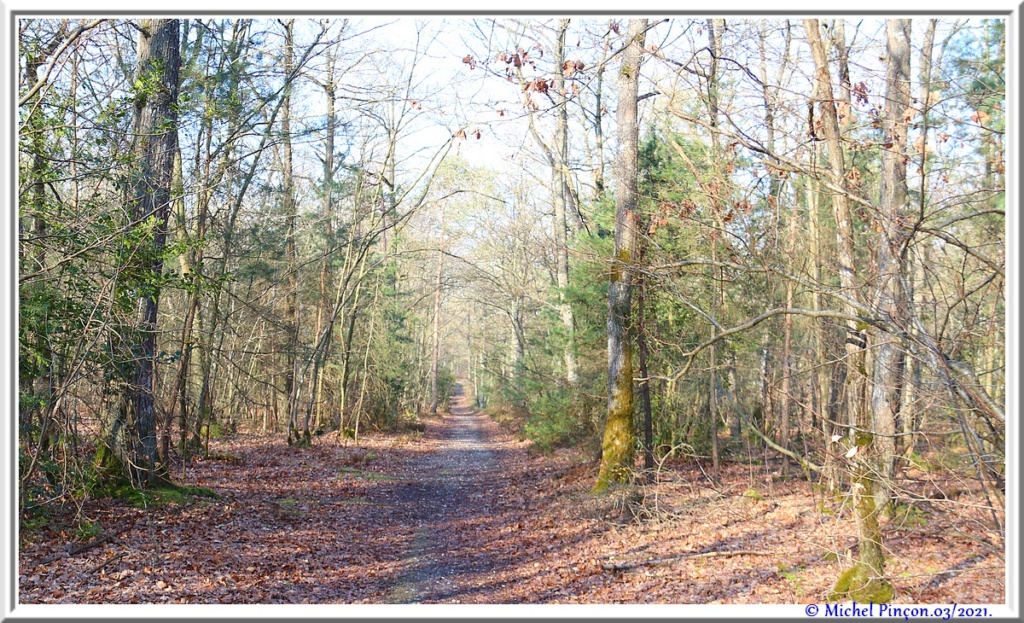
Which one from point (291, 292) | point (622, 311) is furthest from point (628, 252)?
point (291, 292)

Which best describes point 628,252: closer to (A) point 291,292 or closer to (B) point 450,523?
(B) point 450,523

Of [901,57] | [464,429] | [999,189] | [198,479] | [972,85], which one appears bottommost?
[464,429]

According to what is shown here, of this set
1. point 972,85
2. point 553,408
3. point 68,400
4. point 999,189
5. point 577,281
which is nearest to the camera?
point 999,189

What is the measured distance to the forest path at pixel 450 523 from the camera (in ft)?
21.8

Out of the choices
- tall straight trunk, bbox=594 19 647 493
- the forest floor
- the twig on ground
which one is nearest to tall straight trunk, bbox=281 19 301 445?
the forest floor

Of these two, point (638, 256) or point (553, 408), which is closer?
point (638, 256)

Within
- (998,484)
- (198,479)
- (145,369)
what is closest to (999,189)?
(998,484)

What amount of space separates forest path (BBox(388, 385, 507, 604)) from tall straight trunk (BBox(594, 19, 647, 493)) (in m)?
2.00

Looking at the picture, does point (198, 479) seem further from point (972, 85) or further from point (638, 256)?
point (972, 85)

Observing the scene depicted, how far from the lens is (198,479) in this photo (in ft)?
34.7

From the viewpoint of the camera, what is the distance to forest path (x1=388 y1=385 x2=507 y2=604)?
6.64 meters

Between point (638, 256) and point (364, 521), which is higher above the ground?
point (638, 256)

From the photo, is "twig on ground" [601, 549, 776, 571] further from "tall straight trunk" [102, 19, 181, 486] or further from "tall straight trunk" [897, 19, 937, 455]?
"tall straight trunk" [102, 19, 181, 486]

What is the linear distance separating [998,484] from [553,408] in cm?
1020
